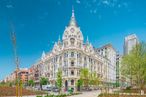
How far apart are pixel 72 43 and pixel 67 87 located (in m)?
13.1

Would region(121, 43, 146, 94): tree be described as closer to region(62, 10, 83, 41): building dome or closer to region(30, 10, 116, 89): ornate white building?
region(30, 10, 116, 89): ornate white building

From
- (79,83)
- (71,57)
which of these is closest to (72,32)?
(71,57)

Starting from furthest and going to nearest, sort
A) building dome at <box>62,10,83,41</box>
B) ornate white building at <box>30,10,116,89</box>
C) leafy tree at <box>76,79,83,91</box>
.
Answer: building dome at <box>62,10,83,41</box>
ornate white building at <box>30,10,116,89</box>
leafy tree at <box>76,79,83,91</box>

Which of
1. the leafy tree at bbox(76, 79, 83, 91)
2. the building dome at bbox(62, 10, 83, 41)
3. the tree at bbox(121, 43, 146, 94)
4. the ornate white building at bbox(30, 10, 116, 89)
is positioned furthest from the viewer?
the building dome at bbox(62, 10, 83, 41)

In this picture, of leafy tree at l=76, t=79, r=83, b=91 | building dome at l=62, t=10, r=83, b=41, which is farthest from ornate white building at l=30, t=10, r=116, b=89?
leafy tree at l=76, t=79, r=83, b=91

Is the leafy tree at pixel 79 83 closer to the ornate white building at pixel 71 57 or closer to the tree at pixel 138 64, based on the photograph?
the ornate white building at pixel 71 57

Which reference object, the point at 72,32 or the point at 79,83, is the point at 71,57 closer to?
the point at 72,32

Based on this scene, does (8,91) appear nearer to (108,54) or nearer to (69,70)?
(69,70)

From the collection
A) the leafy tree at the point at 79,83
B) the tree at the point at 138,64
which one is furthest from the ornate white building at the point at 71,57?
the tree at the point at 138,64

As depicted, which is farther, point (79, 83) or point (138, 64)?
point (79, 83)

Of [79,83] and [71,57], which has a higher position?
[71,57]

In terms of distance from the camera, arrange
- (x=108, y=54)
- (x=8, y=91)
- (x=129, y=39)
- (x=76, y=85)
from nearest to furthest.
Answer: (x=8, y=91)
(x=76, y=85)
(x=108, y=54)
(x=129, y=39)

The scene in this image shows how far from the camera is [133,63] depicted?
168ft

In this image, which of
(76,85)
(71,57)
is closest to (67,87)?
(76,85)
